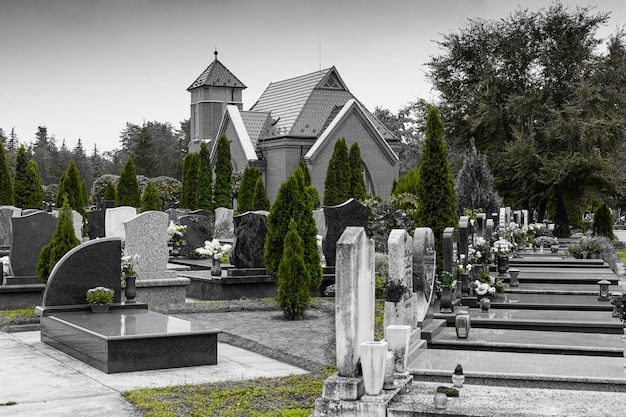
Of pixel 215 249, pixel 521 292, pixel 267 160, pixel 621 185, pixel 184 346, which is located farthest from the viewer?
pixel 267 160

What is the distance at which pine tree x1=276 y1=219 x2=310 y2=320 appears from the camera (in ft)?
43.7

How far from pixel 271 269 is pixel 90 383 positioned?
813 cm

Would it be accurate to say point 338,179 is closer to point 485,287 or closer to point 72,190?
point 72,190

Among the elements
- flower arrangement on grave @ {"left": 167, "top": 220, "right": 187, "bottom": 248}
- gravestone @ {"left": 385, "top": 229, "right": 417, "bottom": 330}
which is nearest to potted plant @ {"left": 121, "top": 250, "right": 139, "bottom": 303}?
gravestone @ {"left": 385, "top": 229, "right": 417, "bottom": 330}

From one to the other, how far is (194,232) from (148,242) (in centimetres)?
877

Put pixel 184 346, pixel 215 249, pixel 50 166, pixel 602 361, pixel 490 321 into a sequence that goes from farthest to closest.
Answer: pixel 50 166, pixel 215 249, pixel 490 321, pixel 184 346, pixel 602 361

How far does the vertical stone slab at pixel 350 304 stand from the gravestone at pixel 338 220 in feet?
36.7

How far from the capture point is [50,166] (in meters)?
88.0

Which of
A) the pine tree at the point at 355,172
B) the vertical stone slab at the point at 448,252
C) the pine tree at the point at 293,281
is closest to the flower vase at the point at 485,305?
the vertical stone slab at the point at 448,252

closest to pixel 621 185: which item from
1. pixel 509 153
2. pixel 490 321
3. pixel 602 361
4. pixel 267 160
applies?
pixel 509 153

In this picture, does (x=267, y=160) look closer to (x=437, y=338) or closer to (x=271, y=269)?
(x=271, y=269)

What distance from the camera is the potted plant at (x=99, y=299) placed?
12.0 m

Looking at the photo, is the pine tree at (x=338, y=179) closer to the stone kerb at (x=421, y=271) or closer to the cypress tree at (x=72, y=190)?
the cypress tree at (x=72, y=190)

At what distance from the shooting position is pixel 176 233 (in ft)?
77.0
